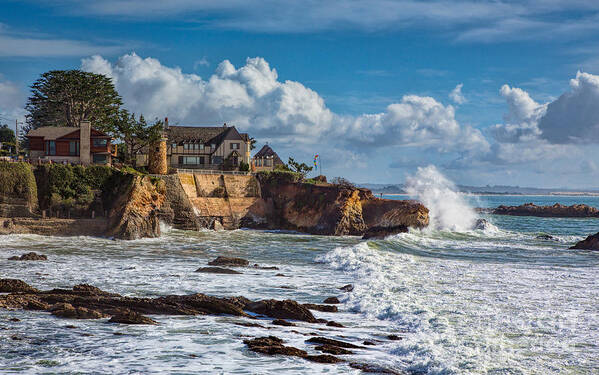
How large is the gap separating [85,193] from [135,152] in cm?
2443

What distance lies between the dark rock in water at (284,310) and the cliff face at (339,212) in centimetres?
4168

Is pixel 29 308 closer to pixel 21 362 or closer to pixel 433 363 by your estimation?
pixel 21 362

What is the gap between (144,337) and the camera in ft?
53.1

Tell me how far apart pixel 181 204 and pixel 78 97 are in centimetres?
2788

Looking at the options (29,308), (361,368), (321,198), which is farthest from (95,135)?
(361,368)

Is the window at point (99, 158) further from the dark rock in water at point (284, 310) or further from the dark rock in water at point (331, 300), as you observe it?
the dark rock in water at point (284, 310)

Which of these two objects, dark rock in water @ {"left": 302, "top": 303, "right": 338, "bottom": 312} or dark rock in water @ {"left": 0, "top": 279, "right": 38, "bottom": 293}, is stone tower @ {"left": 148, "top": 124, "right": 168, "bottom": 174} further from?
dark rock in water @ {"left": 302, "top": 303, "right": 338, "bottom": 312}

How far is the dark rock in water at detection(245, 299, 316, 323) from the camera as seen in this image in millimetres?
19328

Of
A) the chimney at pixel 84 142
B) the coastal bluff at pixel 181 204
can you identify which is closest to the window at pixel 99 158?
the chimney at pixel 84 142

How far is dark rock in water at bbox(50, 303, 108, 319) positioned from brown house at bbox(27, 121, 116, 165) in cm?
4763

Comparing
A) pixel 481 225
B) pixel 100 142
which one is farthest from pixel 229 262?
pixel 481 225

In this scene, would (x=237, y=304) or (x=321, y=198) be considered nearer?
(x=237, y=304)

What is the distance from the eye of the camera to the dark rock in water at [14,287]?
22250 millimetres

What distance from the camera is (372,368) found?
13805 mm
